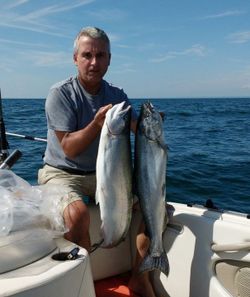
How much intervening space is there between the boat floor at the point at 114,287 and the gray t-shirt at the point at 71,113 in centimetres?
104

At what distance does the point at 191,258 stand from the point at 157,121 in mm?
1169

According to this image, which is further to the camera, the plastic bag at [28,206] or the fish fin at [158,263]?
the fish fin at [158,263]

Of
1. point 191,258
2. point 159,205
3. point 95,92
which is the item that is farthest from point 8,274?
point 95,92

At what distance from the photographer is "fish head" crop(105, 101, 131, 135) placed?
3.27 metres

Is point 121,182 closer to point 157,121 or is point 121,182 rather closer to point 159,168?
point 159,168

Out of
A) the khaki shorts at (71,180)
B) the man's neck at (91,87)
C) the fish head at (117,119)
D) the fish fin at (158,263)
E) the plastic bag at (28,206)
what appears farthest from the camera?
the man's neck at (91,87)

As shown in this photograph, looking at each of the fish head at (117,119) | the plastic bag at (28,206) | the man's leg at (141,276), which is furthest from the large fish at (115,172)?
the plastic bag at (28,206)

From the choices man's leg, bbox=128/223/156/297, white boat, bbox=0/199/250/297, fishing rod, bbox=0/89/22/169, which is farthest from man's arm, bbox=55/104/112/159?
man's leg, bbox=128/223/156/297

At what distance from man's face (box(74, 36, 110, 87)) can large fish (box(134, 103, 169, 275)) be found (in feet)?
2.38

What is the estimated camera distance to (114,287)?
4.06 meters

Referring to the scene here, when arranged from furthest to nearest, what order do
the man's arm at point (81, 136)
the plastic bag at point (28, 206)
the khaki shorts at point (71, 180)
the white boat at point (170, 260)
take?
the khaki shorts at point (71, 180), the man's arm at point (81, 136), the plastic bag at point (28, 206), the white boat at point (170, 260)

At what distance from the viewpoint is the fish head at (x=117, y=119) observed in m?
3.27

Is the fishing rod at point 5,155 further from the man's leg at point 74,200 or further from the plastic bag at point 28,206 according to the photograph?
the plastic bag at point 28,206

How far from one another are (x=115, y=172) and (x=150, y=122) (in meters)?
0.45
